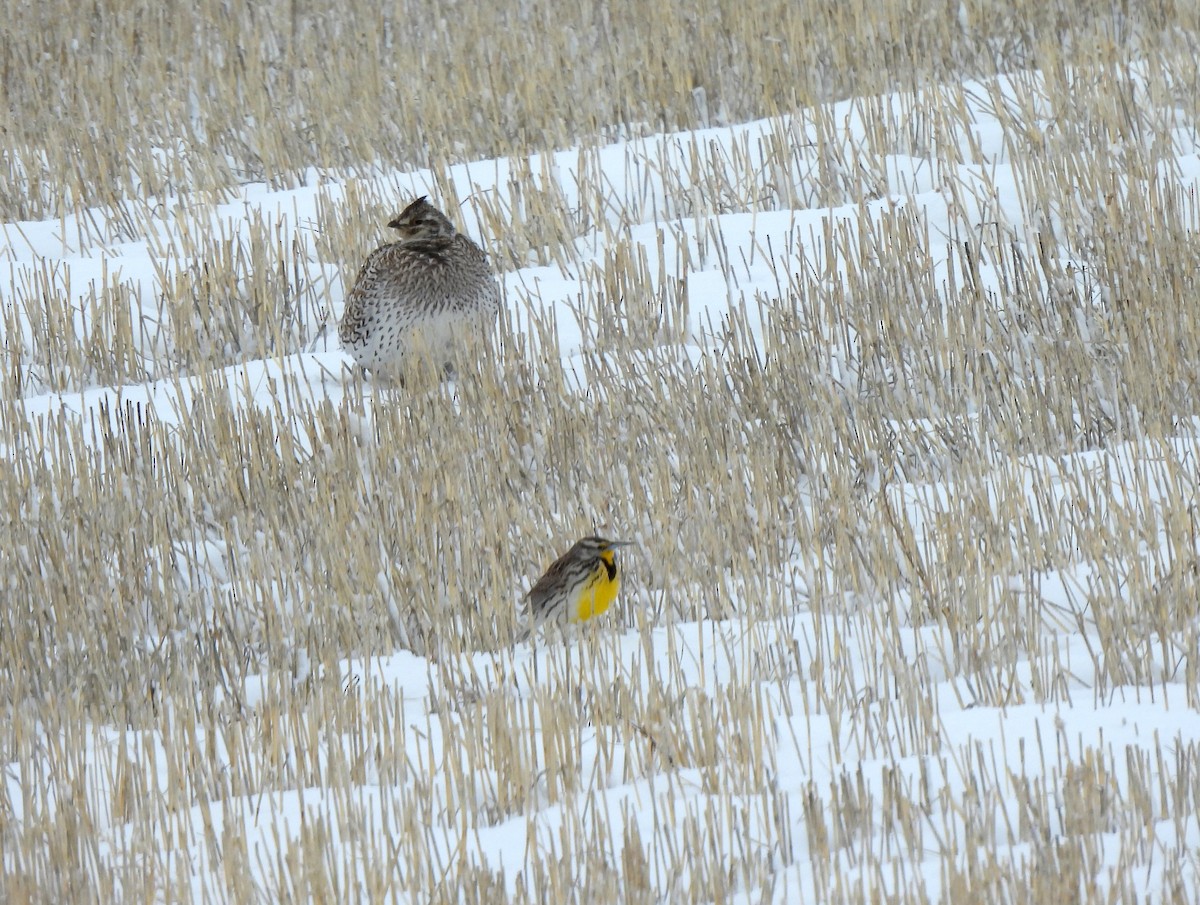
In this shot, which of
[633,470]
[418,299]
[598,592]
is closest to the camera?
[598,592]

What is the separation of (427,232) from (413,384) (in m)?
0.77

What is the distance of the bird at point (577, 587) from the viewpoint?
5.13 m

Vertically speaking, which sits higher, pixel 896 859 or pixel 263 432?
pixel 263 432

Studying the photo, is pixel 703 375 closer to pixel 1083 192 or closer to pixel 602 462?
pixel 602 462

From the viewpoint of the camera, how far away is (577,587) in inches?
203

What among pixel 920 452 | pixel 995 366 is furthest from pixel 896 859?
pixel 995 366

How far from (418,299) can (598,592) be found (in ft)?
10.1

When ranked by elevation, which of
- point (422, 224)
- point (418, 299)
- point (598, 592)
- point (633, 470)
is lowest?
point (598, 592)

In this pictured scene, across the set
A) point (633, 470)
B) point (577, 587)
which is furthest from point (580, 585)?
point (633, 470)

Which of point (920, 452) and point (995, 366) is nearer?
point (920, 452)

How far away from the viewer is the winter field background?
150 inches

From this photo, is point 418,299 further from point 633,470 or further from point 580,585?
point 580,585

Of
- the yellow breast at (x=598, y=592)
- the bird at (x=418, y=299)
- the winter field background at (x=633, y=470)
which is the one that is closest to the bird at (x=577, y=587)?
the yellow breast at (x=598, y=592)

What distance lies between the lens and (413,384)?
780 cm
